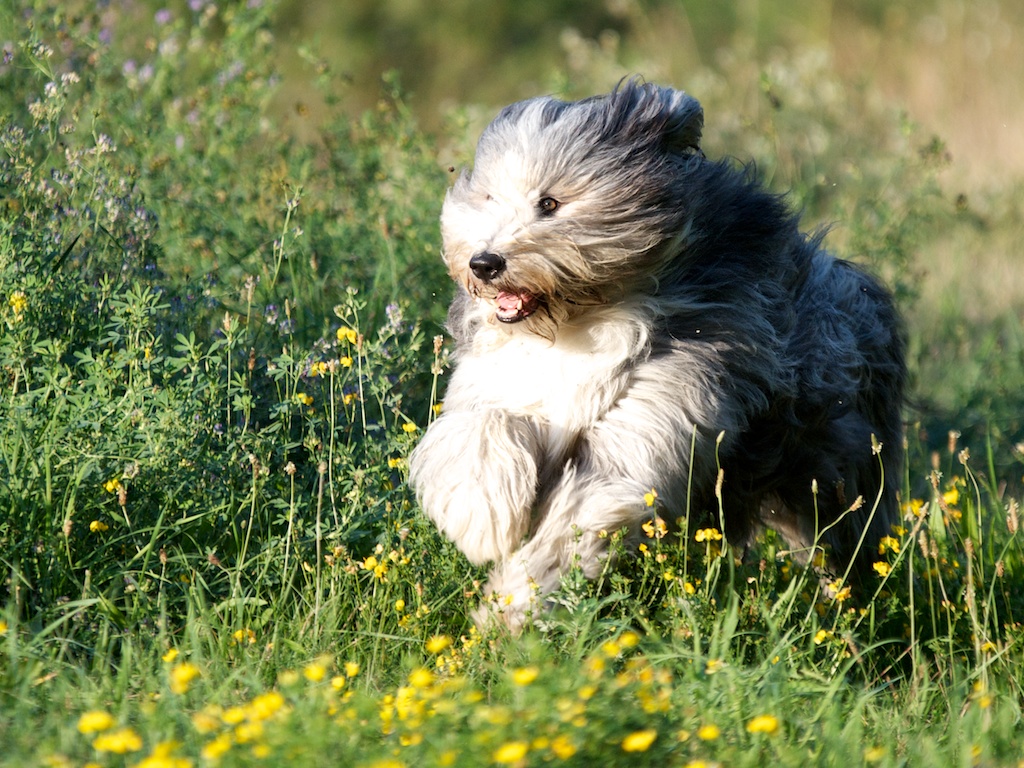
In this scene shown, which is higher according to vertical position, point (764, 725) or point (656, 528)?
point (656, 528)

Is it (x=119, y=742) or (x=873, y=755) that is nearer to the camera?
(x=119, y=742)

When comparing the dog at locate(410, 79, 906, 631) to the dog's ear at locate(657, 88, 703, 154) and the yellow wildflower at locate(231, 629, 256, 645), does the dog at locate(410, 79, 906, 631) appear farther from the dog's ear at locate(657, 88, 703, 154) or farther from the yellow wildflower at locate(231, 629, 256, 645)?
the yellow wildflower at locate(231, 629, 256, 645)

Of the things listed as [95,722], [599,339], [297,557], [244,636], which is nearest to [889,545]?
[599,339]

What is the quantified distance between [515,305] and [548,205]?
30cm

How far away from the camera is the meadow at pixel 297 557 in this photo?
2820 mm

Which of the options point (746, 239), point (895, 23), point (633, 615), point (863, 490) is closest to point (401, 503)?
point (633, 615)

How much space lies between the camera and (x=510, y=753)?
2432 mm

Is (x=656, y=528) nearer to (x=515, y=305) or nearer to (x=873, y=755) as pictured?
(x=515, y=305)

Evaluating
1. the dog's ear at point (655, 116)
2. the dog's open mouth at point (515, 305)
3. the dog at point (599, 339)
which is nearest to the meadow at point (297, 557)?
the dog at point (599, 339)

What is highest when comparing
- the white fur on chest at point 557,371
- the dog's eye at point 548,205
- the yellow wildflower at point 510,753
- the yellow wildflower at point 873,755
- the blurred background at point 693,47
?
the blurred background at point 693,47

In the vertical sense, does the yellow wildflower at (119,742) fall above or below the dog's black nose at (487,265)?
below

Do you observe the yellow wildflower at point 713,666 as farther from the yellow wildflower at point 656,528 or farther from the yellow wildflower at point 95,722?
the yellow wildflower at point 95,722

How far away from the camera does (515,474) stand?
377 cm

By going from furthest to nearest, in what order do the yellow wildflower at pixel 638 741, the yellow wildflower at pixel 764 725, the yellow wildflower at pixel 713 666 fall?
the yellow wildflower at pixel 713 666 < the yellow wildflower at pixel 764 725 < the yellow wildflower at pixel 638 741
